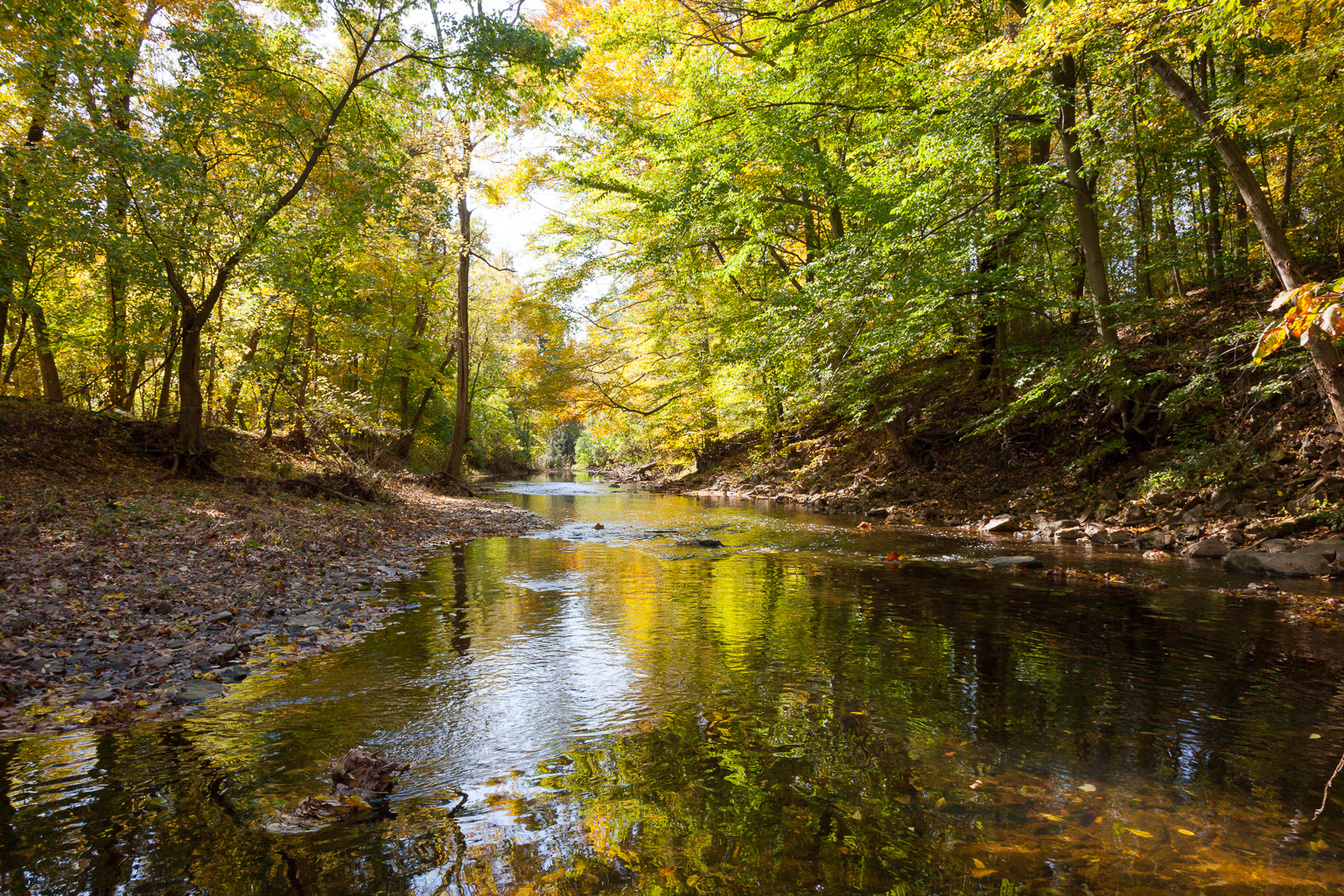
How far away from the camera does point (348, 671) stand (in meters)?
5.12

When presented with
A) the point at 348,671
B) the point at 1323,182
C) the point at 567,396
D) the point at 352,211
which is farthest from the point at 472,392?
the point at 1323,182

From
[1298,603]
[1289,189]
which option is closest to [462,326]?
[1298,603]

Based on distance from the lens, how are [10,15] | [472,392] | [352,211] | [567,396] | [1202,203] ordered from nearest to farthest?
1. [10,15]
2. [352,211]
3. [1202,203]
4. [567,396]
5. [472,392]

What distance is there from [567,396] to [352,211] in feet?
46.3

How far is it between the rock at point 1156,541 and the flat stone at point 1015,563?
88.7 inches

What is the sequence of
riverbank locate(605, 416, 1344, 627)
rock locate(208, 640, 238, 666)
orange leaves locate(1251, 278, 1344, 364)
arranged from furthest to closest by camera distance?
riverbank locate(605, 416, 1344, 627)
rock locate(208, 640, 238, 666)
orange leaves locate(1251, 278, 1344, 364)

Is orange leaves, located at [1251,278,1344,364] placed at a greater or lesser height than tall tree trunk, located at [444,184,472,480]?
lesser

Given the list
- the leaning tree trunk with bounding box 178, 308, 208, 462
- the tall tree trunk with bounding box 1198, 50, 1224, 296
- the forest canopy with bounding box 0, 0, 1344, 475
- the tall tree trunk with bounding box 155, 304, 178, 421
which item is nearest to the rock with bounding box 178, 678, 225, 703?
the forest canopy with bounding box 0, 0, 1344, 475

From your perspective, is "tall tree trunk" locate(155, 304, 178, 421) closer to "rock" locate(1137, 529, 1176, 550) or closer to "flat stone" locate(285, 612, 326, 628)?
"flat stone" locate(285, 612, 326, 628)

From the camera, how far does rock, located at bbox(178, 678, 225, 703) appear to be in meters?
4.42

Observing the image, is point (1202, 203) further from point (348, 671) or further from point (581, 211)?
point (348, 671)

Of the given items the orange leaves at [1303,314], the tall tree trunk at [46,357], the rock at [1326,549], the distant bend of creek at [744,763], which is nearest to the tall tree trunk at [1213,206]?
the rock at [1326,549]

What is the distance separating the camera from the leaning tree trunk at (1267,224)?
6.67 m

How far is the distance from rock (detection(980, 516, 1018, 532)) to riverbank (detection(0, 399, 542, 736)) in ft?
32.3
